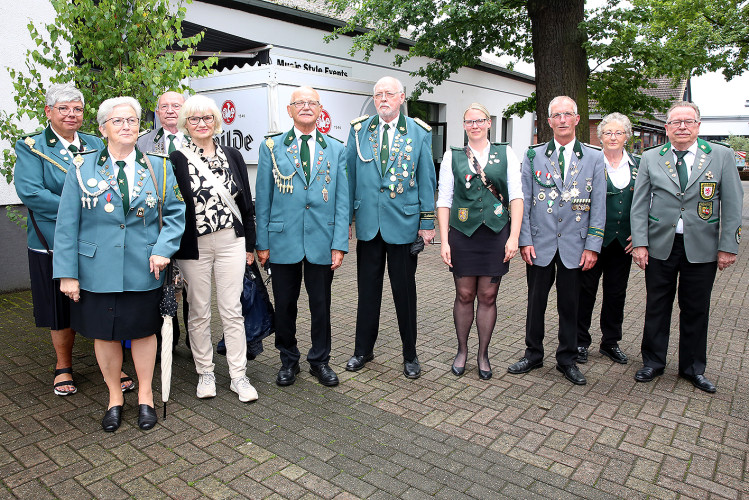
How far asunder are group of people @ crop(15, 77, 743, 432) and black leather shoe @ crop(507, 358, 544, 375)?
2 centimetres

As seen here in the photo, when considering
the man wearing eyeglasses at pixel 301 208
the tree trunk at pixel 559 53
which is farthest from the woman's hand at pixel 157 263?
the tree trunk at pixel 559 53

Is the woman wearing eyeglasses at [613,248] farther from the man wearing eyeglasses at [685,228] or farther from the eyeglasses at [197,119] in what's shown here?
the eyeglasses at [197,119]

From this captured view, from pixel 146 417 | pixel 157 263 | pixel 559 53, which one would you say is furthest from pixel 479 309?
pixel 559 53

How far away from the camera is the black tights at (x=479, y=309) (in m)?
4.47

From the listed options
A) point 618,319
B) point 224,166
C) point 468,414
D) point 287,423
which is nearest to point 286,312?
point 287,423

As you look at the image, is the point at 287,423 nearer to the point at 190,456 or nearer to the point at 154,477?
the point at 190,456

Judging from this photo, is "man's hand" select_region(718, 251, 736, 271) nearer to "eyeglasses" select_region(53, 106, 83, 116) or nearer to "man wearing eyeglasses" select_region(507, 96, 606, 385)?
"man wearing eyeglasses" select_region(507, 96, 606, 385)

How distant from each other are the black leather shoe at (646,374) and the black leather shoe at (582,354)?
1.57 feet

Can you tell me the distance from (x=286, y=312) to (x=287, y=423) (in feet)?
2.91

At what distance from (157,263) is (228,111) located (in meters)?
7.12

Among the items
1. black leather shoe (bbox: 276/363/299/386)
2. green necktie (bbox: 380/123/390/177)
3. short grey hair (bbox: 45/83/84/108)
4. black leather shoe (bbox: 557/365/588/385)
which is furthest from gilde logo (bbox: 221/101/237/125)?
black leather shoe (bbox: 557/365/588/385)

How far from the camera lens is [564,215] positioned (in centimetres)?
441

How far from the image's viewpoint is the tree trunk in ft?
34.5

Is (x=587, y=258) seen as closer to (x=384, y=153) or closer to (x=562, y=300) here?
(x=562, y=300)
